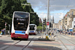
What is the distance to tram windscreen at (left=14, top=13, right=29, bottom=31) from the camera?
67.6ft

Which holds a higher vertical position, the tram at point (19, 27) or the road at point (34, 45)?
the tram at point (19, 27)

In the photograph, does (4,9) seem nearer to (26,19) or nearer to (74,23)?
(26,19)

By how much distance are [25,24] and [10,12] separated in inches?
1163

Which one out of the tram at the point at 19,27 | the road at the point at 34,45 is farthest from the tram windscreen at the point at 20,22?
the road at the point at 34,45

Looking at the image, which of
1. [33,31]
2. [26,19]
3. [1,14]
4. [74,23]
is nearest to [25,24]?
[26,19]

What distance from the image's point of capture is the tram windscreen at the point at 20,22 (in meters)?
20.6

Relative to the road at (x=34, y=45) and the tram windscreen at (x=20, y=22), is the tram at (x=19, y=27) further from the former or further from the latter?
the road at (x=34, y=45)

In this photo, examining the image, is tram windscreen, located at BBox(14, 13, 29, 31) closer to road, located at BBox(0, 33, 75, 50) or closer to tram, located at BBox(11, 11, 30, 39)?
tram, located at BBox(11, 11, 30, 39)

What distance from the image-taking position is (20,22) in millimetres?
20688

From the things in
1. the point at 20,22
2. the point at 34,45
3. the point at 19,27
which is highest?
the point at 20,22

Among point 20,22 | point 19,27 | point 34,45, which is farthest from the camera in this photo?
point 20,22

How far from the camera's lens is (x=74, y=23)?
8038 centimetres

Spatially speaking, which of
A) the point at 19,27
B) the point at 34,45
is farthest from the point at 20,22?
the point at 34,45

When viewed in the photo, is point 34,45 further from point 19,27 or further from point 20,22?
Answer: point 20,22
